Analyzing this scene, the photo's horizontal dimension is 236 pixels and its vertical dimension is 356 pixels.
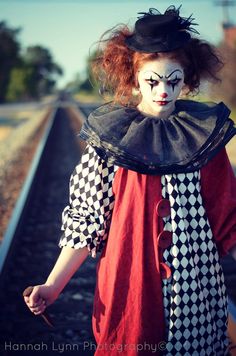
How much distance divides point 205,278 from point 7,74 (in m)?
71.4

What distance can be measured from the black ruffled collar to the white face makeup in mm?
48

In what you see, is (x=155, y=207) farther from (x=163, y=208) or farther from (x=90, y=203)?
(x=90, y=203)

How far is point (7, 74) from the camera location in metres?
69.2

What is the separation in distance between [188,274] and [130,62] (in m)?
0.86

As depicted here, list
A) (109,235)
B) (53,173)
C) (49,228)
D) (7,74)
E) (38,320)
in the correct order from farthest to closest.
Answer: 1. (7,74)
2. (53,173)
3. (49,228)
4. (38,320)
5. (109,235)

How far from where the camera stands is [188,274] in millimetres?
1694

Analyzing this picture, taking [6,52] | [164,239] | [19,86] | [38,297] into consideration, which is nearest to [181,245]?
[164,239]

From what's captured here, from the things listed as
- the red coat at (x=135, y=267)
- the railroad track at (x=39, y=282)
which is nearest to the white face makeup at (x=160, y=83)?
the red coat at (x=135, y=267)

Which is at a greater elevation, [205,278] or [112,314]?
[205,278]

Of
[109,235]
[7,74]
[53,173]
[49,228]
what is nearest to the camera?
[109,235]

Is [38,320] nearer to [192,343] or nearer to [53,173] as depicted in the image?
[192,343]

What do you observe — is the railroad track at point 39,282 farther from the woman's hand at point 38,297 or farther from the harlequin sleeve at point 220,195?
the woman's hand at point 38,297

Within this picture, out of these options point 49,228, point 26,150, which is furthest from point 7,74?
point 49,228

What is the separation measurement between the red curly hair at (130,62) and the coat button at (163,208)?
476 mm
